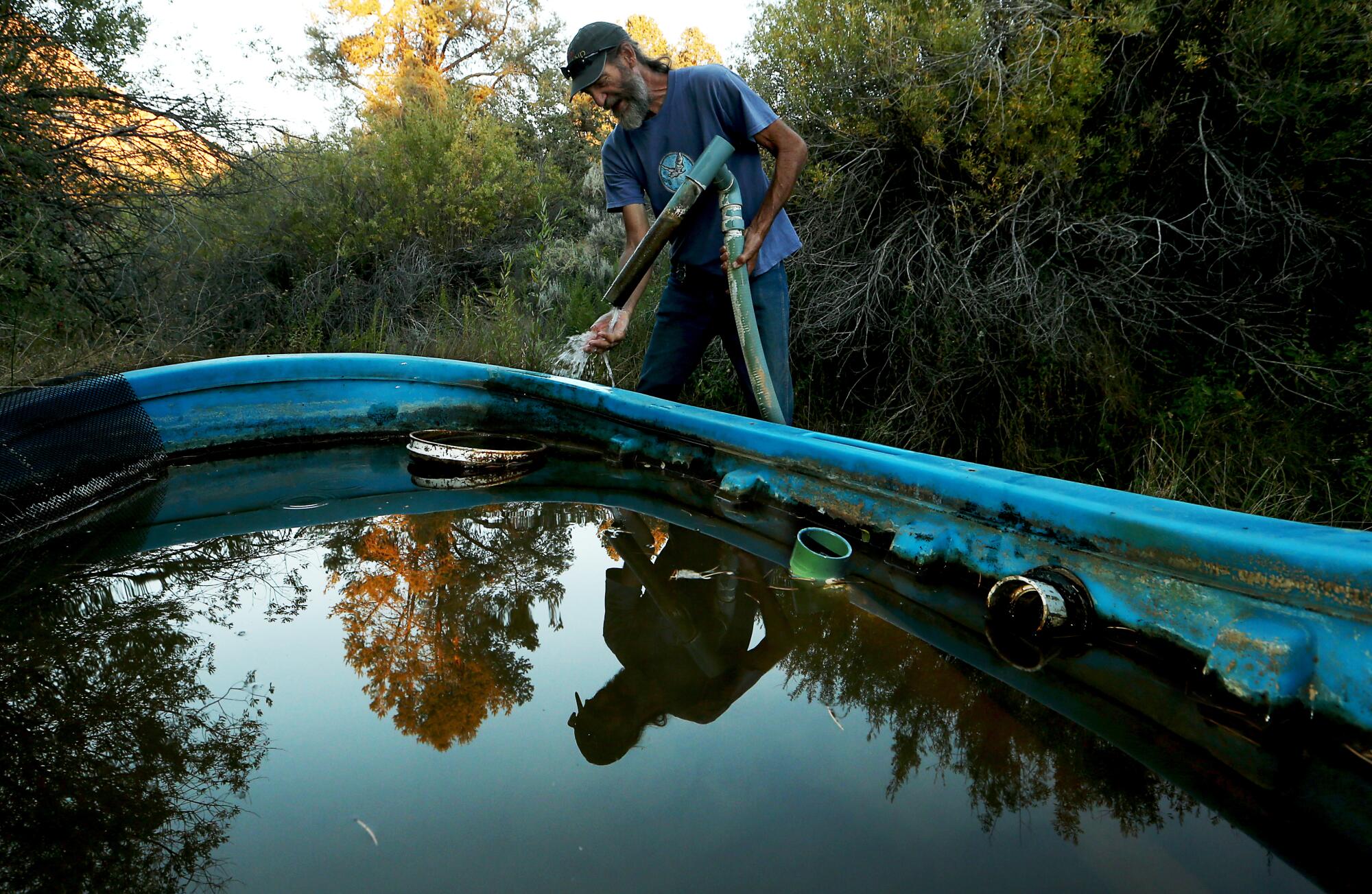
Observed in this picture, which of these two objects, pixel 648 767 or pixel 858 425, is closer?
pixel 648 767

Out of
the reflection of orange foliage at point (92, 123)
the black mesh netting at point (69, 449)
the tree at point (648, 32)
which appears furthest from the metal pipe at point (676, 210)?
the tree at point (648, 32)

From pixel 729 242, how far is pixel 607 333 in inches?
26.3

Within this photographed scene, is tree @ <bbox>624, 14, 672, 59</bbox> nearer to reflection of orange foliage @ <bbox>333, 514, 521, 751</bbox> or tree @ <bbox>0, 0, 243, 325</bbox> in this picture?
tree @ <bbox>0, 0, 243, 325</bbox>

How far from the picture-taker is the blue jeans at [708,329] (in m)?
3.07

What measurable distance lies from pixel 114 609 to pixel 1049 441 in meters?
3.52

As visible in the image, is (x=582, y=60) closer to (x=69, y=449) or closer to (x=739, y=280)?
(x=739, y=280)

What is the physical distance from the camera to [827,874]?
4.06 ft

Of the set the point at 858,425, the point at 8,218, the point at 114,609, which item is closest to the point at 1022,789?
the point at 114,609

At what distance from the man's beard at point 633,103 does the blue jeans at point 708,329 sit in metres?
0.56

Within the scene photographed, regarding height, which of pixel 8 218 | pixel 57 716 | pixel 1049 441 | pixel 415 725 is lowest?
pixel 1049 441

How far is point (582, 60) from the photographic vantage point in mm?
2898

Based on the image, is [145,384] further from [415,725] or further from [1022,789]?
[1022,789]

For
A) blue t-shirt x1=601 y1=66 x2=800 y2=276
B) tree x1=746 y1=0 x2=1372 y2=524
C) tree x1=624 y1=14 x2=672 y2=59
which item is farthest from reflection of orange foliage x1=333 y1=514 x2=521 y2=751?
tree x1=624 y1=14 x2=672 y2=59

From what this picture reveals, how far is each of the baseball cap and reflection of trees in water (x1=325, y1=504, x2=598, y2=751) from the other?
1556 millimetres
